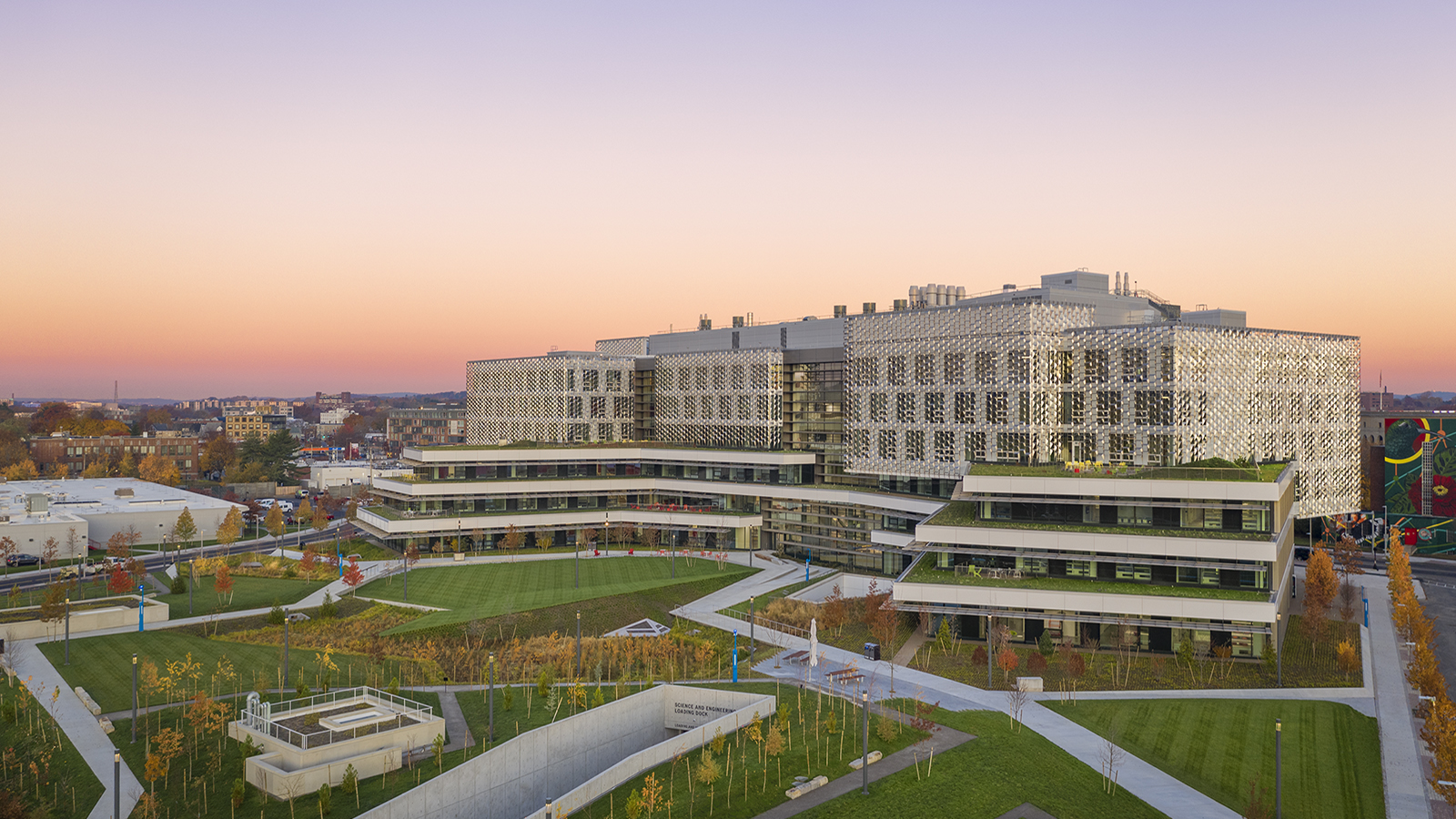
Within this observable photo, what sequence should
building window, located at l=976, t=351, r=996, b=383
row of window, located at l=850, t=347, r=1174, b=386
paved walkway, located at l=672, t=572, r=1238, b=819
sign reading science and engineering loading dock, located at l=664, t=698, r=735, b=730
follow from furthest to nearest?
building window, located at l=976, t=351, r=996, b=383 → row of window, located at l=850, t=347, r=1174, b=386 → sign reading science and engineering loading dock, located at l=664, t=698, r=735, b=730 → paved walkway, located at l=672, t=572, r=1238, b=819

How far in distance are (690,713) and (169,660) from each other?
32748 mm

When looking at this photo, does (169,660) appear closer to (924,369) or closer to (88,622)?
(88,622)

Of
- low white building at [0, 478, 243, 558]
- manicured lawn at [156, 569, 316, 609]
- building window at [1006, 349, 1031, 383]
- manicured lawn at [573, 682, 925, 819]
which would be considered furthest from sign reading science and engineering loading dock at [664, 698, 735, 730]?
low white building at [0, 478, 243, 558]

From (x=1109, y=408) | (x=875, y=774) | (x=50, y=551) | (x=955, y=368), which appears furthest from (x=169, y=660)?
(x=1109, y=408)

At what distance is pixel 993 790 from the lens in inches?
1487

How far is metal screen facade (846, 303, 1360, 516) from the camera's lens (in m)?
Result: 75.9

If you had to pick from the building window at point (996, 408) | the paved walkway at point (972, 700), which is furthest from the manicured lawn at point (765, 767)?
the building window at point (996, 408)

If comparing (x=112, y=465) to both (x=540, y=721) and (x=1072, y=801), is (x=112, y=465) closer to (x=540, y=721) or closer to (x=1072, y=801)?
(x=540, y=721)

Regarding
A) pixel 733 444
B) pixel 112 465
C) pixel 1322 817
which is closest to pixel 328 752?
pixel 1322 817

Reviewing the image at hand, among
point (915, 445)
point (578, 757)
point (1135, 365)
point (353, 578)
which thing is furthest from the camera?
point (915, 445)

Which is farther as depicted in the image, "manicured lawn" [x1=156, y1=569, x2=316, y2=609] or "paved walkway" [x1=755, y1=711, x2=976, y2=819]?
"manicured lawn" [x1=156, y1=569, x2=316, y2=609]

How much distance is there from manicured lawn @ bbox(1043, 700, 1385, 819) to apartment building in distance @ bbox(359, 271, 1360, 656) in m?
9.32

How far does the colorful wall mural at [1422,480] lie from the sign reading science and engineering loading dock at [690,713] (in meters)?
96.5

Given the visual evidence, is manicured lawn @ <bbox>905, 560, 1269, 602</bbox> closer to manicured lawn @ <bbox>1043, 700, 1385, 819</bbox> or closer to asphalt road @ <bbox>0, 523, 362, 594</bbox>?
manicured lawn @ <bbox>1043, 700, 1385, 819</bbox>
